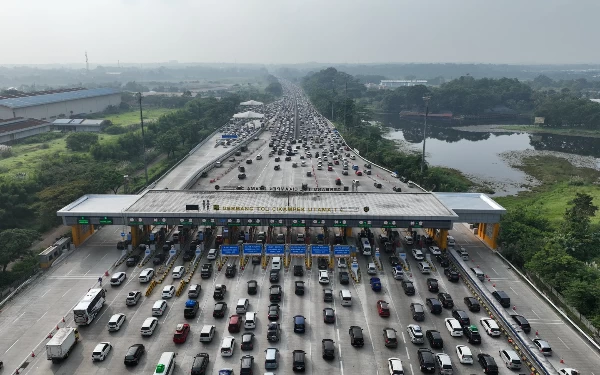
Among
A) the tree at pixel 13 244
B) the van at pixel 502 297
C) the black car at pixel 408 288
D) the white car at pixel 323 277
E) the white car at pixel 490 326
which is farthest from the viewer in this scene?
the tree at pixel 13 244

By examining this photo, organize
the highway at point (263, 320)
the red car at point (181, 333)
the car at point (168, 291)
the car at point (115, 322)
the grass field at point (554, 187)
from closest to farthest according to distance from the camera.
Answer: the highway at point (263, 320) → the red car at point (181, 333) → the car at point (115, 322) → the car at point (168, 291) → the grass field at point (554, 187)

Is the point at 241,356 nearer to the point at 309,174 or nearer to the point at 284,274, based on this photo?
the point at 284,274

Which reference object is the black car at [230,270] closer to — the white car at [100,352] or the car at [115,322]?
the car at [115,322]

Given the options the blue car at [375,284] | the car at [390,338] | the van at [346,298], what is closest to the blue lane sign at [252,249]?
the van at [346,298]

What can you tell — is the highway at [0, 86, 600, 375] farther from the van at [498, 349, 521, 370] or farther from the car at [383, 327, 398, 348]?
the van at [498, 349, 521, 370]

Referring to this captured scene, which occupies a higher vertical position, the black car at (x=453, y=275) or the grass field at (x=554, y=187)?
the black car at (x=453, y=275)

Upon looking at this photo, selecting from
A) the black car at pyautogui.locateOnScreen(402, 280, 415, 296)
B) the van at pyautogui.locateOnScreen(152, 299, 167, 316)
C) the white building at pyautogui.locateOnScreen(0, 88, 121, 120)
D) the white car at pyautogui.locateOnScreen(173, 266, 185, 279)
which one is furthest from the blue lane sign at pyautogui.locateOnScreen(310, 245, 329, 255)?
the white building at pyautogui.locateOnScreen(0, 88, 121, 120)

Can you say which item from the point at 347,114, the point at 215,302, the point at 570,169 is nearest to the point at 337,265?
the point at 215,302
